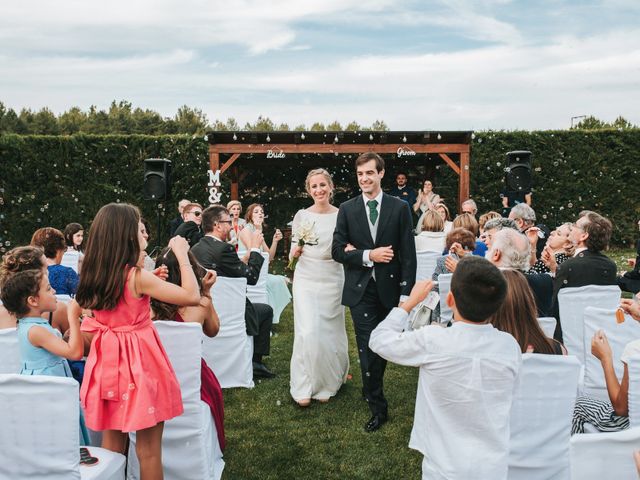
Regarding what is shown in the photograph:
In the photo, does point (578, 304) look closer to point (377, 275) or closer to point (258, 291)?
point (377, 275)

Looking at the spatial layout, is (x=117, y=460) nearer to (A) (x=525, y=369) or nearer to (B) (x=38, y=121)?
(A) (x=525, y=369)

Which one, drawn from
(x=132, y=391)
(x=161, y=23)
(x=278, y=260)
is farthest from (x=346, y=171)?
(x=132, y=391)

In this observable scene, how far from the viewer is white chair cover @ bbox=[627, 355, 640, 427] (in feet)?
7.07

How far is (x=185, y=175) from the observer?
46.6 ft

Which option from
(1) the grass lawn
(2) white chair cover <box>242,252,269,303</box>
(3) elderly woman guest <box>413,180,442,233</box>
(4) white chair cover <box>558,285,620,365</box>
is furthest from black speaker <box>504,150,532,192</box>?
(4) white chair cover <box>558,285,620,365</box>

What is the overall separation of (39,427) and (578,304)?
135 inches

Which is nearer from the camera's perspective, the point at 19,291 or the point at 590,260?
the point at 19,291

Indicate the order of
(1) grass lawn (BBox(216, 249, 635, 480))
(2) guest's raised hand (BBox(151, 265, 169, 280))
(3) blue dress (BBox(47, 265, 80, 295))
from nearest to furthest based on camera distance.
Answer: (2) guest's raised hand (BBox(151, 265, 169, 280)), (1) grass lawn (BBox(216, 249, 635, 480)), (3) blue dress (BBox(47, 265, 80, 295))

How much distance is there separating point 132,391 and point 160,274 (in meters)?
0.74

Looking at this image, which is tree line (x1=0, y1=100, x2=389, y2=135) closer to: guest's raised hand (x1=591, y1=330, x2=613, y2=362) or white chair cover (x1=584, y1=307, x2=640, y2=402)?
white chair cover (x1=584, y1=307, x2=640, y2=402)

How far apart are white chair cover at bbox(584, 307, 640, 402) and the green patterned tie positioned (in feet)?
5.23

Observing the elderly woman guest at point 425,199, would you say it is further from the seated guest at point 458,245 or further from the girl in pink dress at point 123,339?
the girl in pink dress at point 123,339

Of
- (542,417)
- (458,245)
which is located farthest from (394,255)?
(542,417)

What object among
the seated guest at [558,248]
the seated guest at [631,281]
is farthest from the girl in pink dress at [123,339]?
the seated guest at [631,281]
